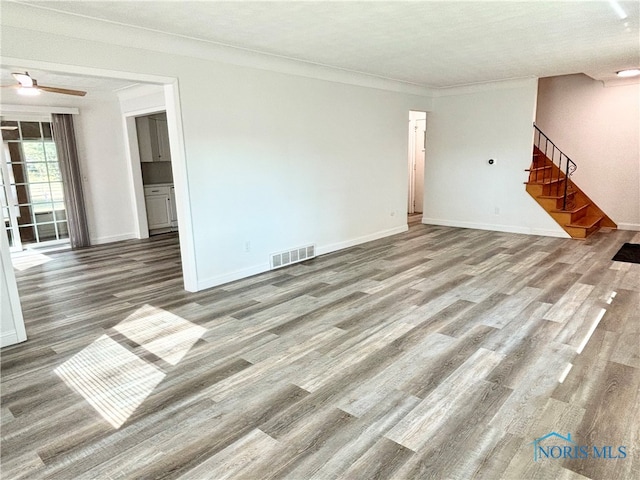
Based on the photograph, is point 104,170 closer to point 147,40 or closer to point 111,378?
point 147,40

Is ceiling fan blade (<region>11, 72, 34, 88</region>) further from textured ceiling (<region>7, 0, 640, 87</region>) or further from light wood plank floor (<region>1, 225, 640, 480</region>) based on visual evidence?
light wood plank floor (<region>1, 225, 640, 480</region>)

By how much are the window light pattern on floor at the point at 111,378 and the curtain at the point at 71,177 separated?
4492 mm

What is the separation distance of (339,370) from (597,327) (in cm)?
234

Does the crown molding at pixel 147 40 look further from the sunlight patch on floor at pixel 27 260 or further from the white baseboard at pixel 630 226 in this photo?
the white baseboard at pixel 630 226

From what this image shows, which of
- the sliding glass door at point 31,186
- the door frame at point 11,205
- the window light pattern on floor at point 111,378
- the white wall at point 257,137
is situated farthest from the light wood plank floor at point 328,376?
the sliding glass door at point 31,186

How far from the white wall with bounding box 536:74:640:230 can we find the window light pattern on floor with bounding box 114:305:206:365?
7.63 metres

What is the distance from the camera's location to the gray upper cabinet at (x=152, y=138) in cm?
776

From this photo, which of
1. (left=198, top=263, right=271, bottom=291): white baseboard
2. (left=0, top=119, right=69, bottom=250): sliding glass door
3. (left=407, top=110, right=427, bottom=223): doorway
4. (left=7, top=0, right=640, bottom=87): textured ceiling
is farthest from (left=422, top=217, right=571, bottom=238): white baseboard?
(left=0, top=119, right=69, bottom=250): sliding glass door

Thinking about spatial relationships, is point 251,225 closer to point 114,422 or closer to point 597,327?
point 114,422

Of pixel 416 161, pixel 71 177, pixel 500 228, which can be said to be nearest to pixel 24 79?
pixel 71 177

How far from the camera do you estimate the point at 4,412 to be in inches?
94.0

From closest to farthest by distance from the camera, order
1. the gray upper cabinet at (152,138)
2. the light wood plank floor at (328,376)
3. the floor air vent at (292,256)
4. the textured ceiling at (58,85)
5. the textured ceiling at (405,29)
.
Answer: the light wood plank floor at (328,376) < the textured ceiling at (405,29) < the textured ceiling at (58,85) < the floor air vent at (292,256) < the gray upper cabinet at (152,138)

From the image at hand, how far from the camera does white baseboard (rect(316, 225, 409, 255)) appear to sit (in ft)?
19.9

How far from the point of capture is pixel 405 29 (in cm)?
375
